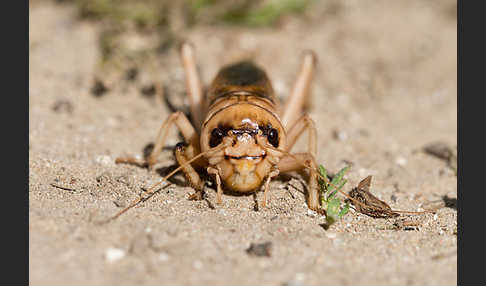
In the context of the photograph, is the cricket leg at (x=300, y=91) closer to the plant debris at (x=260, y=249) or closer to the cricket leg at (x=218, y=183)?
the cricket leg at (x=218, y=183)

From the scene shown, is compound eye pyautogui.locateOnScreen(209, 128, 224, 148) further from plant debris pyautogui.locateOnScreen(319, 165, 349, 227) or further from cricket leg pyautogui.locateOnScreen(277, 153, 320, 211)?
plant debris pyautogui.locateOnScreen(319, 165, 349, 227)

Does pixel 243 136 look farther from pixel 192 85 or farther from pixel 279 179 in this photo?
pixel 192 85

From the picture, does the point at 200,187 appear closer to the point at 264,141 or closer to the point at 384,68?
the point at 264,141

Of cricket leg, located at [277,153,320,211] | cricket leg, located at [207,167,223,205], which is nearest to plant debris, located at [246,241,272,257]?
cricket leg, located at [207,167,223,205]

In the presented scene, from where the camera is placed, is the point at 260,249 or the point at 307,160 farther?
the point at 307,160

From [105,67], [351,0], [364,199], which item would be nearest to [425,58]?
[351,0]

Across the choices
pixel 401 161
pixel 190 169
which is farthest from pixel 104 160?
pixel 401 161

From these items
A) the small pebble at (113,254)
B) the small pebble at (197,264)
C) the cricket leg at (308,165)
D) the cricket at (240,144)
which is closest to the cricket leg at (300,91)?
the cricket at (240,144)
